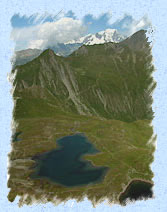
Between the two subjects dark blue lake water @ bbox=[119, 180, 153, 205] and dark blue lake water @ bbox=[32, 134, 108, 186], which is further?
dark blue lake water @ bbox=[32, 134, 108, 186]

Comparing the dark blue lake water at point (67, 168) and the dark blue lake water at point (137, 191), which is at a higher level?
the dark blue lake water at point (67, 168)

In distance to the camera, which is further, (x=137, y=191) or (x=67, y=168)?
(x=67, y=168)

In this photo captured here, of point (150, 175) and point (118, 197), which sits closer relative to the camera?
point (118, 197)

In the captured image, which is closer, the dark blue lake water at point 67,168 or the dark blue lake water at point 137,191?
the dark blue lake water at point 137,191

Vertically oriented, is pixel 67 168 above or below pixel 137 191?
above

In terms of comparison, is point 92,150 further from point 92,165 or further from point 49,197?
point 49,197

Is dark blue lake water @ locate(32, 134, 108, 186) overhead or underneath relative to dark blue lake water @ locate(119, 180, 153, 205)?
overhead

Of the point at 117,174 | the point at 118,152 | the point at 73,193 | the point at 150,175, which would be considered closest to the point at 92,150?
the point at 118,152

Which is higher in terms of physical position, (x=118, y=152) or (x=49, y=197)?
(x=118, y=152)
